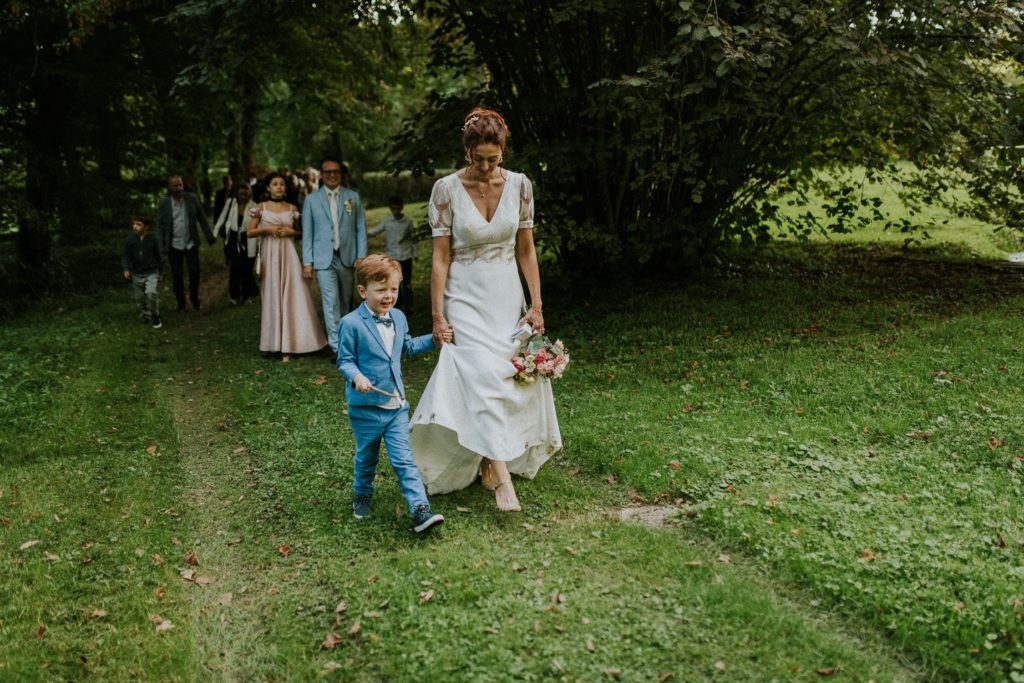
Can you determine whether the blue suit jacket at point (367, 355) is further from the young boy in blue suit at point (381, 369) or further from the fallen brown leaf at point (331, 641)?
the fallen brown leaf at point (331, 641)

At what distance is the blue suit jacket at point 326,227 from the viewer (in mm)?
10320

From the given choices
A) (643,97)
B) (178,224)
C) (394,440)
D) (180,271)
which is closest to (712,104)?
(643,97)

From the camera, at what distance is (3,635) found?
4.59 meters

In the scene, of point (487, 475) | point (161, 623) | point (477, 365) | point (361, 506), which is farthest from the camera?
point (487, 475)

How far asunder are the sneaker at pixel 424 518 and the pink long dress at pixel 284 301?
6.03m

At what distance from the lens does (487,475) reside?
20.5 feet

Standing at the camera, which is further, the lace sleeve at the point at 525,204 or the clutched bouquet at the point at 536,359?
the lace sleeve at the point at 525,204

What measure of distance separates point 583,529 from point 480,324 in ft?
5.07

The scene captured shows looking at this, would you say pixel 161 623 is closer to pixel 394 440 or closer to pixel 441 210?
pixel 394 440

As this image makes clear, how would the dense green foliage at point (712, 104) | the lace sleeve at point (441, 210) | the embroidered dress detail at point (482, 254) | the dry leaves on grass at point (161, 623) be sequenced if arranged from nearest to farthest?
the dry leaves on grass at point (161, 623), the lace sleeve at point (441, 210), the embroidered dress detail at point (482, 254), the dense green foliage at point (712, 104)

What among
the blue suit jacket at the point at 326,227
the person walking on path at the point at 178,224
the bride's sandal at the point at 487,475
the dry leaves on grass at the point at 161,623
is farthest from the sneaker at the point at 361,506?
the person walking on path at the point at 178,224

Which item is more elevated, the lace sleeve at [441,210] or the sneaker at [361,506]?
the lace sleeve at [441,210]

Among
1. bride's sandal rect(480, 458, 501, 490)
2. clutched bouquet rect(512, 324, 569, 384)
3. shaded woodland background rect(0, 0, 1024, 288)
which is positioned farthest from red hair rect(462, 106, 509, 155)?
shaded woodland background rect(0, 0, 1024, 288)

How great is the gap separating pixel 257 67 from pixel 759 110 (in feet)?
35.0
